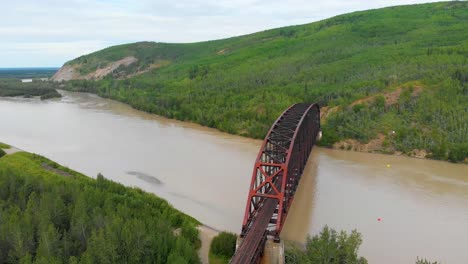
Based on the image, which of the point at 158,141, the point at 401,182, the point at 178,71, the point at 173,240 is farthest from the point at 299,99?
the point at 178,71

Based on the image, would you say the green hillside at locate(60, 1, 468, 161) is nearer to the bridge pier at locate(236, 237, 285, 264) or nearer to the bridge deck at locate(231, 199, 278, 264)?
the bridge deck at locate(231, 199, 278, 264)

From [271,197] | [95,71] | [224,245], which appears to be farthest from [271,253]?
[95,71]

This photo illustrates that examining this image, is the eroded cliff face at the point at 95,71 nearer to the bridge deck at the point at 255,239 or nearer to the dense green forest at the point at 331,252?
the bridge deck at the point at 255,239

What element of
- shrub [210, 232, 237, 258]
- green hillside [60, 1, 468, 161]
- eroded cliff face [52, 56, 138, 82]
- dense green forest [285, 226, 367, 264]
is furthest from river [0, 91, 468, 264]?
eroded cliff face [52, 56, 138, 82]

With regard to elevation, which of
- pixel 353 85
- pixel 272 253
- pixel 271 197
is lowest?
pixel 272 253

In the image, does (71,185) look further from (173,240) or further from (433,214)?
(433,214)

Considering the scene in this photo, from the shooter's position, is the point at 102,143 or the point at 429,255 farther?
the point at 102,143

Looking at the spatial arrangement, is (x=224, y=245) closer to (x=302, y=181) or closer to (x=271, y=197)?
(x=271, y=197)
